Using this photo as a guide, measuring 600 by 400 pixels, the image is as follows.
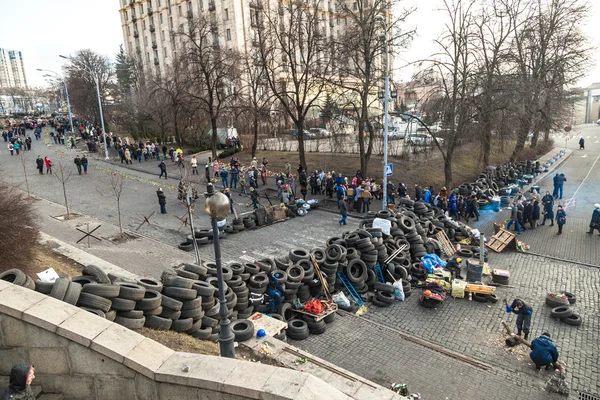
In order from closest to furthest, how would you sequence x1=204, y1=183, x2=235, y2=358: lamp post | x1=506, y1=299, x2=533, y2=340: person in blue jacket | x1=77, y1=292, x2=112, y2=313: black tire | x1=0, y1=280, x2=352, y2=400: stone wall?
x1=0, y1=280, x2=352, y2=400: stone wall → x1=204, y1=183, x2=235, y2=358: lamp post → x1=77, y1=292, x2=112, y2=313: black tire → x1=506, y1=299, x2=533, y2=340: person in blue jacket

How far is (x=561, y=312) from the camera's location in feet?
37.2

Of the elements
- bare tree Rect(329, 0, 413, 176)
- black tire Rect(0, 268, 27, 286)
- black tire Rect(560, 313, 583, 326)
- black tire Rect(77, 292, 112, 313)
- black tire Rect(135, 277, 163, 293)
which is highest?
bare tree Rect(329, 0, 413, 176)

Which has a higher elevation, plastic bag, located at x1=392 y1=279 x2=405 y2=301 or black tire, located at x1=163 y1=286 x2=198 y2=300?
black tire, located at x1=163 y1=286 x2=198 y2=300

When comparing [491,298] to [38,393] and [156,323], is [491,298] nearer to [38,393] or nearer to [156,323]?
[156,323]

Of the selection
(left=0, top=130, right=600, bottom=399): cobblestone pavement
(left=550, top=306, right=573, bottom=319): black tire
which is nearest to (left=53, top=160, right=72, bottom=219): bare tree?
(left=0, top=130, right=600, bottom=399): cobblestone pavement

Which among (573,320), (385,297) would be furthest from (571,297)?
(385,297)

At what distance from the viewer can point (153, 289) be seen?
30.0ft

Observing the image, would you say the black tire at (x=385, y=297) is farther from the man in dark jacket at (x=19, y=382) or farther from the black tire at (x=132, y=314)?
the man in dark jacket at (x=19, y=382)

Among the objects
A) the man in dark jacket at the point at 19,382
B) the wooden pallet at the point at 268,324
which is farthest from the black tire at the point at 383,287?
the man in dark jacket at the point at 19,382

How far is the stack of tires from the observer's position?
11133 millimetres

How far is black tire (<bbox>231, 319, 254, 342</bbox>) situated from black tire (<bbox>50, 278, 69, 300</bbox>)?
11.6 feet

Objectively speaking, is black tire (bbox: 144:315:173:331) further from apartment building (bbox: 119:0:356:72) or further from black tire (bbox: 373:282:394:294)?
apartment building (bbox: 119:0:356:72)

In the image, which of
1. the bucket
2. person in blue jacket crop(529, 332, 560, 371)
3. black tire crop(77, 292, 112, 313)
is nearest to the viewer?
black tire crop(77, 292, 112, 313)

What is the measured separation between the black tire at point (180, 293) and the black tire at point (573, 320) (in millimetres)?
10002
